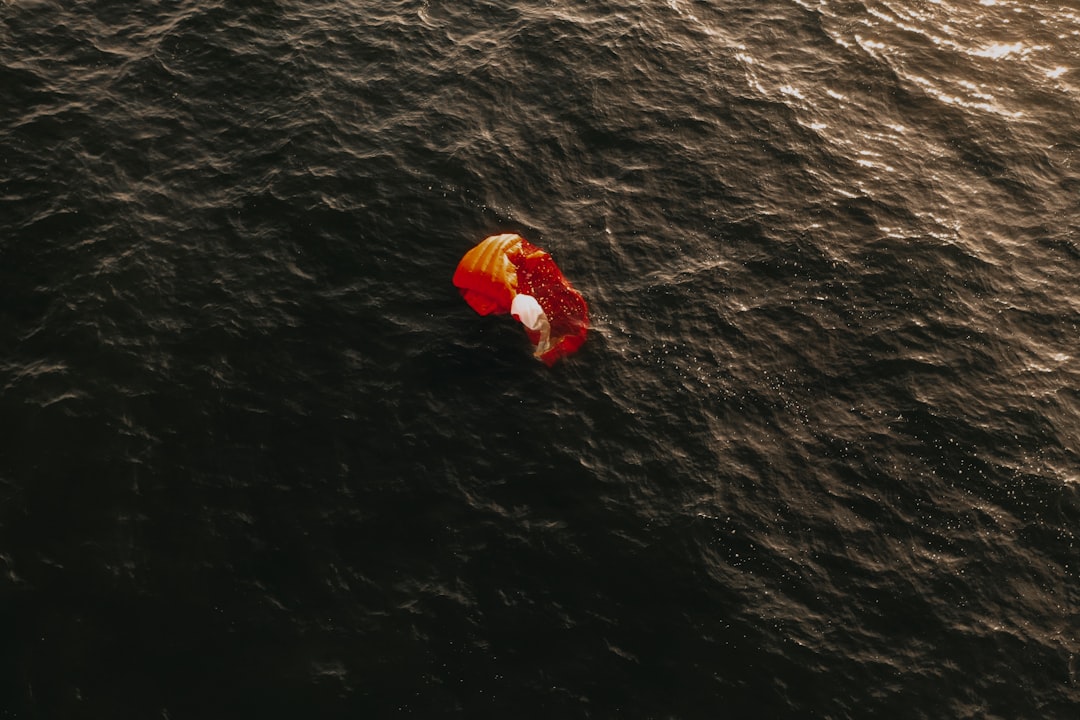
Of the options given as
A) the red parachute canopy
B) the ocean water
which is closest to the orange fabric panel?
the red parachute canopy

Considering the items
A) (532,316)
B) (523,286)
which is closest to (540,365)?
(532,316)

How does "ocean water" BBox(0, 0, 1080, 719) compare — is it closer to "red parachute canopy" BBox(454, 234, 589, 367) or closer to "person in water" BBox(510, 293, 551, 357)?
"red parachute canopy" BBox(454, 234, 589, 367)

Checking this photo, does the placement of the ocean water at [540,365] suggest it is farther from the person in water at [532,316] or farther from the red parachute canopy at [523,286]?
the person in water at [532,316]

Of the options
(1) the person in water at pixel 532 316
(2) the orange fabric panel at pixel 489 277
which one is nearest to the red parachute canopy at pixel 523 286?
(2) the orange fabric panel at pixel 489 277

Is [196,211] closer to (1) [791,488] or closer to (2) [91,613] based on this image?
(2) [91,613]

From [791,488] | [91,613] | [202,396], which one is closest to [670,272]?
[791,488]
